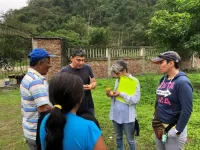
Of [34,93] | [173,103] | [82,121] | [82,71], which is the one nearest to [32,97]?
[34,93]

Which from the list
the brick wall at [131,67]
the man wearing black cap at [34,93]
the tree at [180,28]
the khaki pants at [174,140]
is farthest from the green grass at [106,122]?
the brick wall at [131,67]

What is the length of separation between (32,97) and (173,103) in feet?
4.87

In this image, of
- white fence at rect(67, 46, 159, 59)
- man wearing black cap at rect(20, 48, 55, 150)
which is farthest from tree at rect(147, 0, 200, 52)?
man wearing black cap at rect(20, 48, 55, 150)

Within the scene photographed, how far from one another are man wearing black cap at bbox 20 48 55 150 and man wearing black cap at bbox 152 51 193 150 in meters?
1.27

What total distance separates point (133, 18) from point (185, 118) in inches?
1422

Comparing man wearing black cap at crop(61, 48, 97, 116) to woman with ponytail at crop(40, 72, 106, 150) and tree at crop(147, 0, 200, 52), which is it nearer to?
woman with ponytail at crop(40, 72, 106, 150)

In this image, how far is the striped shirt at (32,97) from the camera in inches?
95.0

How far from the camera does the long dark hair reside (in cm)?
154

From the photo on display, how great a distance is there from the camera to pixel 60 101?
1.60 m

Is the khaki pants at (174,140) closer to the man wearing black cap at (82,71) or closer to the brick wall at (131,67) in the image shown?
the man wearing black cap at (82,71)

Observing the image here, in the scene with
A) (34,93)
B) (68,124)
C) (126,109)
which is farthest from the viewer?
(126,109)

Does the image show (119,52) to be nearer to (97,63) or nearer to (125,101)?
(97,63)

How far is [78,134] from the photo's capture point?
1.54 m

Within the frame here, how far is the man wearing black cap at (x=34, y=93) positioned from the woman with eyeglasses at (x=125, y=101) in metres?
1.31
